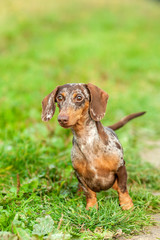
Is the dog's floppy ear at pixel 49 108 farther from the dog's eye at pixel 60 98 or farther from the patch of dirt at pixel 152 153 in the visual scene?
the patch of dirt at pixel 152 153

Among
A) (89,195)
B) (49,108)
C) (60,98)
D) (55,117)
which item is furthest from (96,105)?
(55,117)

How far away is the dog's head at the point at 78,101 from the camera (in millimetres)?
2664

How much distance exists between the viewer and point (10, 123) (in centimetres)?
550

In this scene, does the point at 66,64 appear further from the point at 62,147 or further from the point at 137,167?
the point at 137,167

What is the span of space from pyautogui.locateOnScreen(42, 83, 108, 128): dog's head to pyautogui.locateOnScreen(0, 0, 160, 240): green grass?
738mm

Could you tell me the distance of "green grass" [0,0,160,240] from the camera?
2.71 m

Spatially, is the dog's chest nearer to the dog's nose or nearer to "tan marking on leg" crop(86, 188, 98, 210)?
"tan marking on leg" crop(86, 188, 98, 210)

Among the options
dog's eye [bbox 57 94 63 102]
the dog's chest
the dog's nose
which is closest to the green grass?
the dog's chest

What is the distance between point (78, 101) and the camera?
8.87ft

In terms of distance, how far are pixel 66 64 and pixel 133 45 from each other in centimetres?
445

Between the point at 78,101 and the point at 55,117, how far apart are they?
3.49 m

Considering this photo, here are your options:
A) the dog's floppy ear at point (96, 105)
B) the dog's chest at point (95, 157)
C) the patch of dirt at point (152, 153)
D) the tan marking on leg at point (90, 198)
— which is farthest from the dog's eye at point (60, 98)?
the patch of dirt at point (152, 153)

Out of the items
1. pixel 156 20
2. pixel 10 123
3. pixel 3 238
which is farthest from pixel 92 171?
pixel 156 20

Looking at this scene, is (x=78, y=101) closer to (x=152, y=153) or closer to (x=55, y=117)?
(x=152, y=153)
